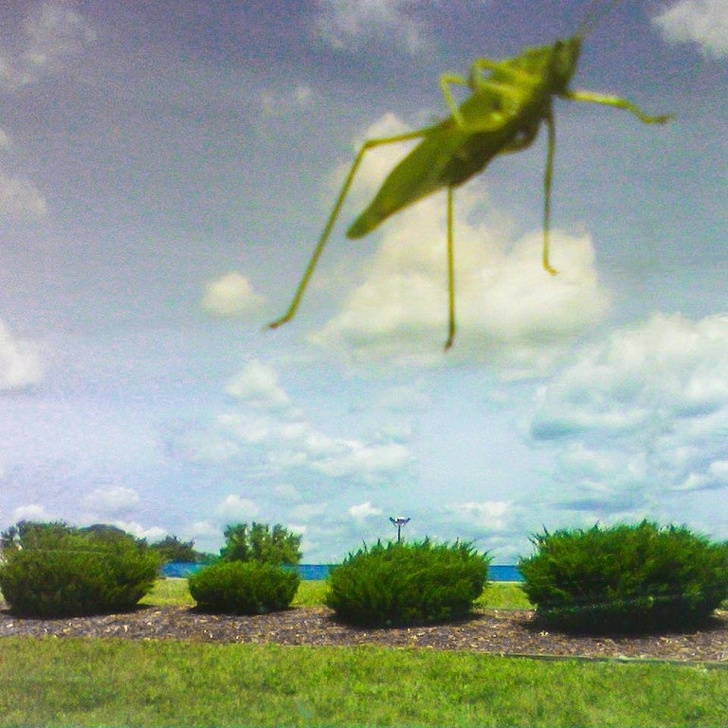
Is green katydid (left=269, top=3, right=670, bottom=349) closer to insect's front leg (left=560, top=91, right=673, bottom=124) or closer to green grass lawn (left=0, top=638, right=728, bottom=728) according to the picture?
insect's front leg (left=560, top=91, right=673, bottom=124)

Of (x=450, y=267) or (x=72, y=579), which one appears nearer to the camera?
(x=450, y=267)

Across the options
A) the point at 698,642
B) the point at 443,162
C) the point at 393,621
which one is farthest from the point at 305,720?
the point at 443,162

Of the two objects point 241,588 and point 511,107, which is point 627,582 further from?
point 511,107

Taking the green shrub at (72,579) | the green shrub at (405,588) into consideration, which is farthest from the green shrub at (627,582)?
the green shrub at (72,579)

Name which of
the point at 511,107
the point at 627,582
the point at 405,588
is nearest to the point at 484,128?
the point at 511,107

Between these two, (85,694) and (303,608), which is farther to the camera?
(303,608)

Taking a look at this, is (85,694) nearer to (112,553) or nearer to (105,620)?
(105,620)

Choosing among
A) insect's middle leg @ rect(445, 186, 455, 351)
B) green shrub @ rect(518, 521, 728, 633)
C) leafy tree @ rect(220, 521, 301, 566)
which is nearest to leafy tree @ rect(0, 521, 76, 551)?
leafy tree @ rect(220, 521, 301, 566)
